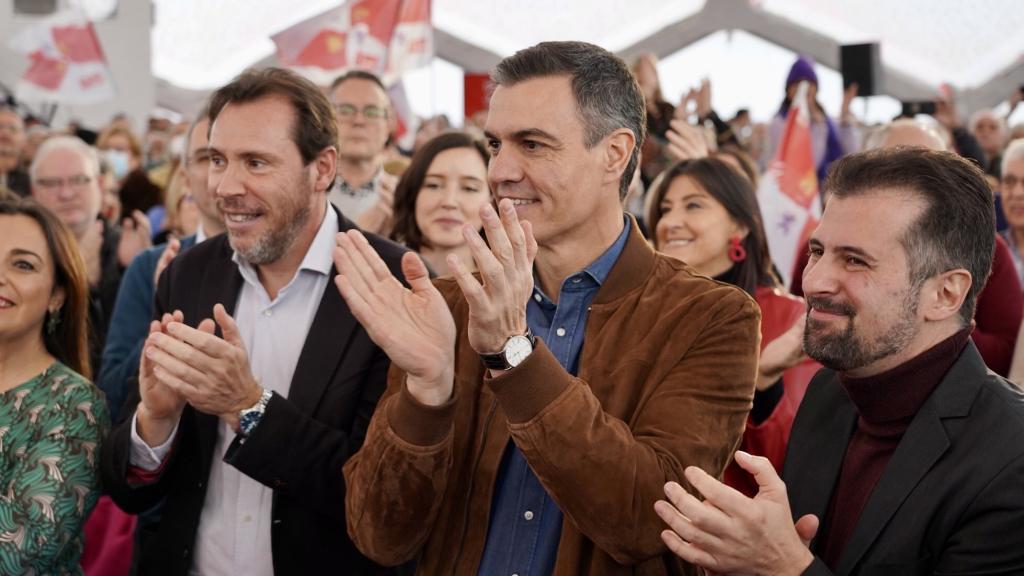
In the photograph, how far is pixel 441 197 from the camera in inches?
189

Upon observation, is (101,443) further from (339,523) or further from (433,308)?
(433,308)

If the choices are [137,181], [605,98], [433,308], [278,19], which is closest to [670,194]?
[605,98]

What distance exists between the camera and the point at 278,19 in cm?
2108

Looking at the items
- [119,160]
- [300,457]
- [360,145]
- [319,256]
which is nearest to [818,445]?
[300,457]

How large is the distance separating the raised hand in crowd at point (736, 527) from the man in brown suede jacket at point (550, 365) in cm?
13

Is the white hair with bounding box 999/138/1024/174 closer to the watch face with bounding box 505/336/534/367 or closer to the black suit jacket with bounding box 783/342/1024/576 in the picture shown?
the black suit jacket with bounding box 783/342/1024/576

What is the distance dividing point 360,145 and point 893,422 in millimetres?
3551

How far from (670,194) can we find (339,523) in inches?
82.1

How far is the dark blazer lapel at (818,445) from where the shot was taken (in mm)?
2373

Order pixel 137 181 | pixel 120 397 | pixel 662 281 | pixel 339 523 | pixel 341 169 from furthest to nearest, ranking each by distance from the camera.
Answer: pixel 137 181 → pixel 341 169 → pixel 120 397 → pixel 339 523 → pixel 662 281

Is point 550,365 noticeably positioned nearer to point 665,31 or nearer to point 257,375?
point 257,375

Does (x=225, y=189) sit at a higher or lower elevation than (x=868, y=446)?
higher

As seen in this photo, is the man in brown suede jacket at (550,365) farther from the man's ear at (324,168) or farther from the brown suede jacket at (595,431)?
the man's ear at (324,168)

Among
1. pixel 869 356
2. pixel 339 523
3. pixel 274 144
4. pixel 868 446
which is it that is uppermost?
pixel 274 144
